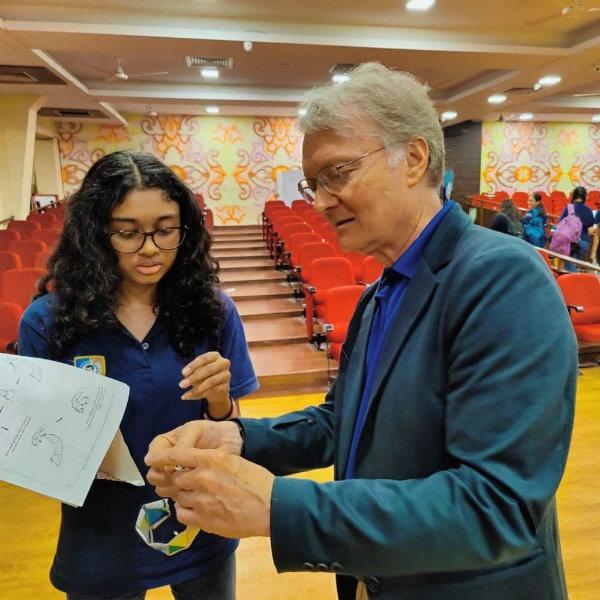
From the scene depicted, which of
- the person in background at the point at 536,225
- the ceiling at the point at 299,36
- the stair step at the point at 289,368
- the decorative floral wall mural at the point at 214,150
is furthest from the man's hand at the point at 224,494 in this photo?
the decorative floral wall mural at the point at 214,150

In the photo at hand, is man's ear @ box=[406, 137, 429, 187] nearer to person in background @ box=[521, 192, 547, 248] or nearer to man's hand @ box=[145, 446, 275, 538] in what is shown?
man's hand @ box=[145, 446, 275, 538]

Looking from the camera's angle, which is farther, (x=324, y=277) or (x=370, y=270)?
(x=370, y=270)

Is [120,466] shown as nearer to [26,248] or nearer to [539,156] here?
[26,248]

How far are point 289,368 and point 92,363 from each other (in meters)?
3.04

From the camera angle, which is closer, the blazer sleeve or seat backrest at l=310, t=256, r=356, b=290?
the blazer sleeve

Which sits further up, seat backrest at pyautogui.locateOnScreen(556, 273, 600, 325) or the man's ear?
the man's ear

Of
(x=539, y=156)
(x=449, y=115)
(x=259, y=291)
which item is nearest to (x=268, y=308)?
(x=259, y=291)

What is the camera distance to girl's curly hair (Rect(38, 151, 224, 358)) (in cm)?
101

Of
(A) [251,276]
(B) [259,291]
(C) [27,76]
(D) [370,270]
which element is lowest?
(B) [259,291]

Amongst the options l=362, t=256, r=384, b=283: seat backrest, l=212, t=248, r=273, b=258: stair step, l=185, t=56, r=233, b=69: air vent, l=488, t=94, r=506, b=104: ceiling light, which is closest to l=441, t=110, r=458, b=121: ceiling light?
l=488, t=94, r=506, b=104: ceiling light

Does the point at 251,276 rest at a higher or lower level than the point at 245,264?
lower

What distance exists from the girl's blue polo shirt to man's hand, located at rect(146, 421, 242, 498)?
0.25 m

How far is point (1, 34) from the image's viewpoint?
4789 millimetres

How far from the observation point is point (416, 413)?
0.61 metres
